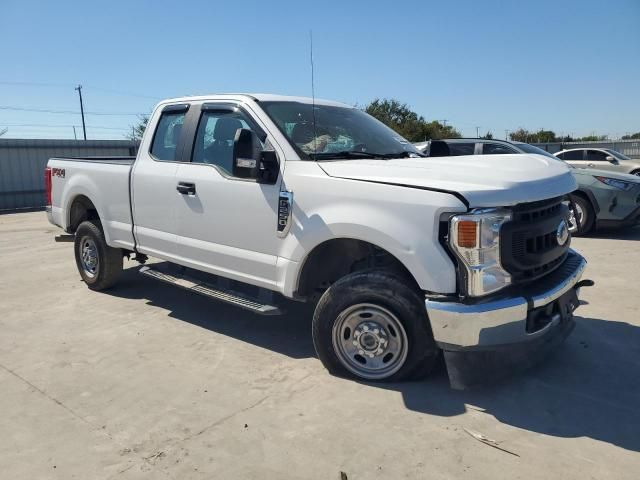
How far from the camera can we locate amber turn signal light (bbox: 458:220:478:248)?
2.96 meters

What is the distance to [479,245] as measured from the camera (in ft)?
9.76

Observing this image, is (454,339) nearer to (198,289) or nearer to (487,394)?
(487,394)

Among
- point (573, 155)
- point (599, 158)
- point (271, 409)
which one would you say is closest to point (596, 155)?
point (599, 158)

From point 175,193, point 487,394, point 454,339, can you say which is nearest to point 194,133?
point 175,193

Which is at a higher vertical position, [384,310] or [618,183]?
[618,183]

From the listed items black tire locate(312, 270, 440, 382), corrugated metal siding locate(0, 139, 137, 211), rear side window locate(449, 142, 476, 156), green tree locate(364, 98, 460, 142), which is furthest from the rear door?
green tree locate(364, 98, 460, 142)

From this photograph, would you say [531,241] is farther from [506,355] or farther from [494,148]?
[494,148]

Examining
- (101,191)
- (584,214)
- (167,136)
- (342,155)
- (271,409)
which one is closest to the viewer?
(271,409)

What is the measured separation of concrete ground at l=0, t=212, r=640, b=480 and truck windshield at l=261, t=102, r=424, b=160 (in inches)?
64.9

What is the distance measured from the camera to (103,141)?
65.3 feet

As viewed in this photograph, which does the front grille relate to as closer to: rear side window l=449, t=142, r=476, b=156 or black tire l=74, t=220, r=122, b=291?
black tire l=74, t=220, r=122, b=291

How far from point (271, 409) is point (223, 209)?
1675mm

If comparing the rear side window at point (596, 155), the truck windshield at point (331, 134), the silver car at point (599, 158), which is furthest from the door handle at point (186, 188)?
the rear side window at point (596, 155)

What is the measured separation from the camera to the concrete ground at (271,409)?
2725 millimetres
